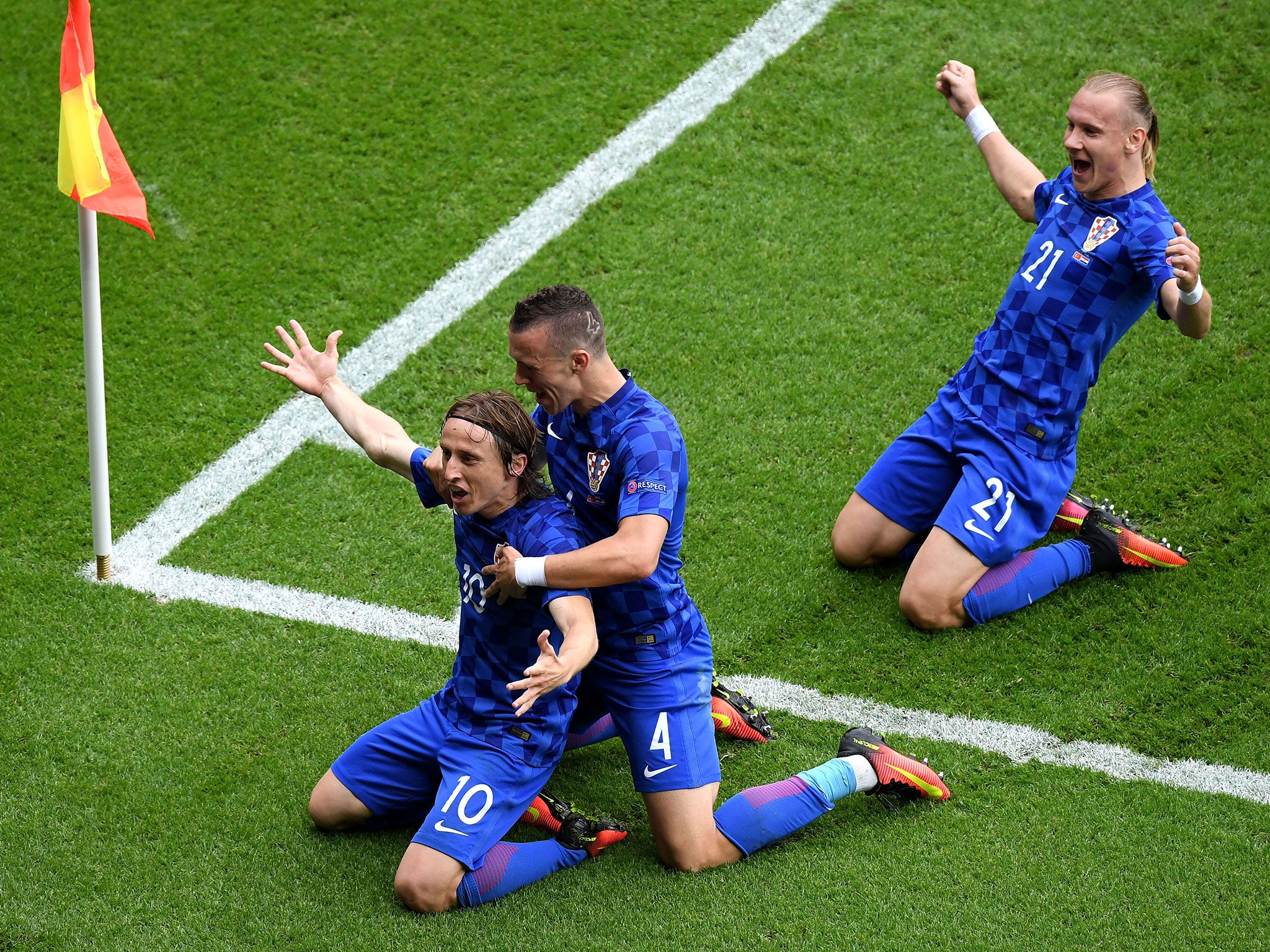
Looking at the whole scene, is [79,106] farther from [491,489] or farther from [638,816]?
[638,816]

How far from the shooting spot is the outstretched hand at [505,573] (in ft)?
11.7

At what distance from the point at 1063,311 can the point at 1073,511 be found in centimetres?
83

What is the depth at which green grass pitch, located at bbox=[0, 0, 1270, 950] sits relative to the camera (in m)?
3.85

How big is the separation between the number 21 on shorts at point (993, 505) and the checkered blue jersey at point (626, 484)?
1304mm

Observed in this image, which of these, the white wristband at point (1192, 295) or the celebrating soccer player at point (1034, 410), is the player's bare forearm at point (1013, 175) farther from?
the white wristband at point (1192, 295)

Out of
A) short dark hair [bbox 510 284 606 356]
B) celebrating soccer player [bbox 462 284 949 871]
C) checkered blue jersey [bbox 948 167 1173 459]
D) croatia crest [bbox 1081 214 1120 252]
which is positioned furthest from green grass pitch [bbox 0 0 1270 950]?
short dark hair [bbox 510 284 606 356]

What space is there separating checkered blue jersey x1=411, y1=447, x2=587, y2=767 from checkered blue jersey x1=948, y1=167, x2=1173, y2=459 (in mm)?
1974

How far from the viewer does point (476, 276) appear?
20.2 ft

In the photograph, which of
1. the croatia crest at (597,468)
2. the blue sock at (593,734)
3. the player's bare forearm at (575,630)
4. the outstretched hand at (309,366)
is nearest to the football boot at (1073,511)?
the blue sock at (593,734)

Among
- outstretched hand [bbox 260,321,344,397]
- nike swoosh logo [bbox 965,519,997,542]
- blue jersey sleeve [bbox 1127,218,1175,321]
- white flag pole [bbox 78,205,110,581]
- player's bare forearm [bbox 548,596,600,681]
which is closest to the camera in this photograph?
player's bare forearm [bbox 548,596,600,681]

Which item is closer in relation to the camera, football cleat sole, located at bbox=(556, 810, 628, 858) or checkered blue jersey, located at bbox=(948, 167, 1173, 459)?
football cleat sole, located at bbox=(556, 810, 628, 858)

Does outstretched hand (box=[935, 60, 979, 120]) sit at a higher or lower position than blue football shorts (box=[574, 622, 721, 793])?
higher

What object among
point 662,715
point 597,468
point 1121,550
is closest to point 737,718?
point 662,715

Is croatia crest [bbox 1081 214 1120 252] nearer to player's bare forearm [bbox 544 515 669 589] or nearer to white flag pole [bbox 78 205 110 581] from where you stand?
player's bare forearm [bbox 544 515 669 589]
